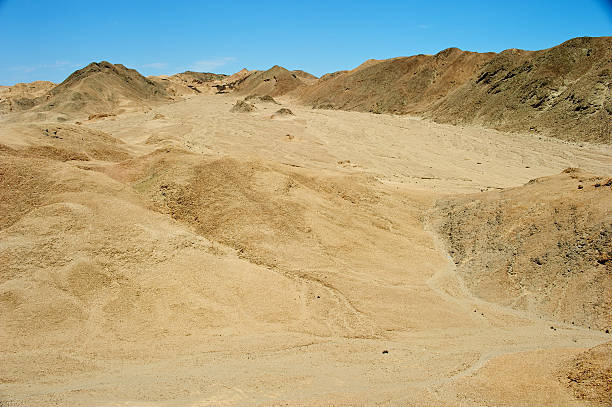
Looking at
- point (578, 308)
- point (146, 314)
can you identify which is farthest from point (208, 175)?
point (578, 308)

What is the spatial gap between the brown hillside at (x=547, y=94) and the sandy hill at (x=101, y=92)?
31900mm

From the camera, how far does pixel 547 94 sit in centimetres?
2853

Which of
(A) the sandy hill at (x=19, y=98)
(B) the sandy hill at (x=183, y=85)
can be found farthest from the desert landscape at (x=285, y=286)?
(B) the sandy hill at (x=183, y=85)

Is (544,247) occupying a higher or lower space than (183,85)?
lower

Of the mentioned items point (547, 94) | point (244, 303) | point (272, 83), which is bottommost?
point (244, 303)

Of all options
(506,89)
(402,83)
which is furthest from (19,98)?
(506,89)

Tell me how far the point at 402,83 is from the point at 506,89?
13683 millimetres

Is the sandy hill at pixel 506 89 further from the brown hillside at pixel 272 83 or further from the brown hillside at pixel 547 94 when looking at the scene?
the brown hillside at pixel 272 83

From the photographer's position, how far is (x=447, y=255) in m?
10.4

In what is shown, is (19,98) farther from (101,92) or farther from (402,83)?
(402,83)

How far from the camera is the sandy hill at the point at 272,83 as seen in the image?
214ft

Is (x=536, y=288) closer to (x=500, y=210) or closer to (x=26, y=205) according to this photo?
(x=500, y=210)

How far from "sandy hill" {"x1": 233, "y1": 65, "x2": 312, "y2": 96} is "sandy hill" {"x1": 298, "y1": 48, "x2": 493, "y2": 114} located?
12380 mm

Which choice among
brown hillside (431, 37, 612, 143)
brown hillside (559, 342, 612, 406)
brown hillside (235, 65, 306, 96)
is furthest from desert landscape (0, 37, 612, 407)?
brown hillside (235, 65, 306, 96)
